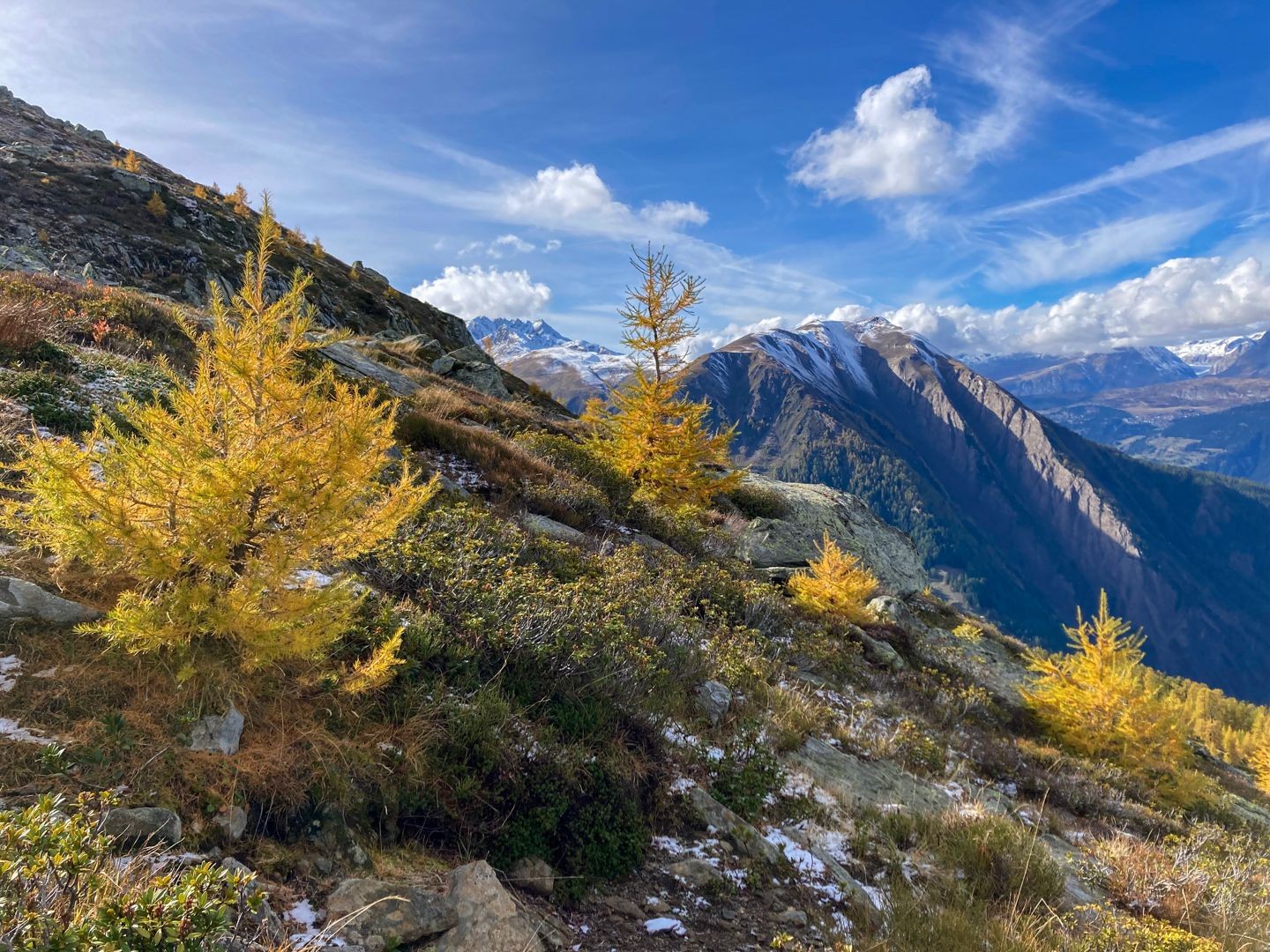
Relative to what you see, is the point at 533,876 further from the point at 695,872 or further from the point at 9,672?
the point at 9,672

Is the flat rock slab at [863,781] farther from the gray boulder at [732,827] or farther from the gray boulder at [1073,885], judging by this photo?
the gray boulder at [732,827]

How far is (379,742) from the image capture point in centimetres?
403

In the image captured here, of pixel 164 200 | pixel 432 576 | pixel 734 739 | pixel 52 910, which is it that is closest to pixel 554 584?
pixel 432 576

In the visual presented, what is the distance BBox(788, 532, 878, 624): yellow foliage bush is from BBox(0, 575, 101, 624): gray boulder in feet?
46.5

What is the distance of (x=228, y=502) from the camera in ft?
11.9

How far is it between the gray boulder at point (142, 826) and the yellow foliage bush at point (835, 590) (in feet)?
46.3

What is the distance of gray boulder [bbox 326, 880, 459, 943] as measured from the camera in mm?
2988

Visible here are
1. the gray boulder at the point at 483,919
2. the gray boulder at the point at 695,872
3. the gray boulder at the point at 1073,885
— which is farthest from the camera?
the gray boulder at the point at 1073,885

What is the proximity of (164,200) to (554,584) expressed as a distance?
146 ft

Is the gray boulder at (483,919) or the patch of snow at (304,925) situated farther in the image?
the gray boulder at (483,919)

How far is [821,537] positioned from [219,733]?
20595mm

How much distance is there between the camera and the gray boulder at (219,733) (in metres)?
3.47

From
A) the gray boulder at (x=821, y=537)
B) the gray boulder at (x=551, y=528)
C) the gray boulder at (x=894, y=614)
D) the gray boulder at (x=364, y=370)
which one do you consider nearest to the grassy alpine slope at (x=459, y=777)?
the gray boulder at (x=551, y=528)

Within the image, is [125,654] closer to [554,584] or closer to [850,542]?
[554,584]
